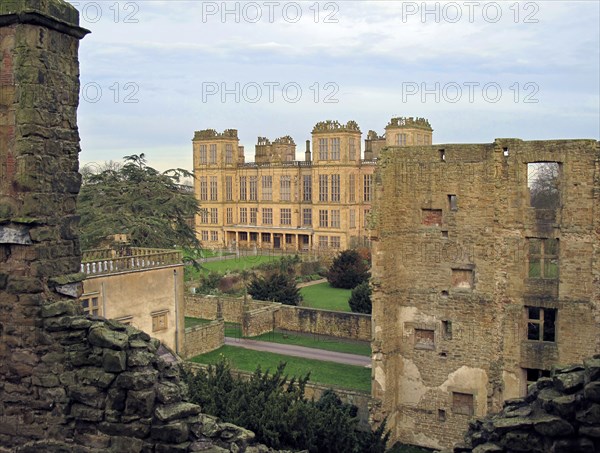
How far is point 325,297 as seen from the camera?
40750mm

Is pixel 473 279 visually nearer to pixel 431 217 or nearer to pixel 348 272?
pixel 431 217

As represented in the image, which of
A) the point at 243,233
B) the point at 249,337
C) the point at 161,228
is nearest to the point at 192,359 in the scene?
the point at 249,337

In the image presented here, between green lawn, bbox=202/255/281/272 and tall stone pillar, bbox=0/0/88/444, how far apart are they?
41490mm

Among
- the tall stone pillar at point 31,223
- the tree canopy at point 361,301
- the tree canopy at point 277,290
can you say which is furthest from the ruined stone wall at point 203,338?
the tall stone pillar at point 31,223

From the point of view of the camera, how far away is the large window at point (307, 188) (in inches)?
2494

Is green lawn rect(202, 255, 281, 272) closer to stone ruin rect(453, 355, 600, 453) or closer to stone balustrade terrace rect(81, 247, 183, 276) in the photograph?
stone balustrade terrace rect(81, 247, 183, 276)

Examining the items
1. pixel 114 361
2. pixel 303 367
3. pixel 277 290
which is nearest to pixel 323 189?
pixel 277 290

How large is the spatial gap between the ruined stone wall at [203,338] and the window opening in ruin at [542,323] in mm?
14836

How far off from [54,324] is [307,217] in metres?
56.2

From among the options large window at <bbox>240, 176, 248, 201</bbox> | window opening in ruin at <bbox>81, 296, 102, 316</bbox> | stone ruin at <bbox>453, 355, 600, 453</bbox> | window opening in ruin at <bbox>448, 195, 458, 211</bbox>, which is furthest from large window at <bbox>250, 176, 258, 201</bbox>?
stone ruin at <bbox>453, 355, 600, 453</bbox>

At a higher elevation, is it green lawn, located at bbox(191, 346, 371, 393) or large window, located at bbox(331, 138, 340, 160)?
large window, located at bbox(331, 138, 340, 160)

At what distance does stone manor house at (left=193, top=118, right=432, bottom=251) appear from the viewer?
60.1 metres

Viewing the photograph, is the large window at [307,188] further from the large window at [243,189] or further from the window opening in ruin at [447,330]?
the window opening in ruin at [447,330]

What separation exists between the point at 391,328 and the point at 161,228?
16003mm
